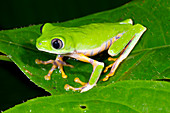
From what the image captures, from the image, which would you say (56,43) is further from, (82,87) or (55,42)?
(82,87)

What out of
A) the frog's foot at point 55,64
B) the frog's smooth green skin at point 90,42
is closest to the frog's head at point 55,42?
the frog's smooth green skin at point 90,42

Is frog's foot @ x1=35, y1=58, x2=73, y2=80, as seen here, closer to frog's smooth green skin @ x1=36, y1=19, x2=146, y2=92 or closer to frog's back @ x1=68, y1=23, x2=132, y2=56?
frog's smooth green skin @ x1=36, y1=19, x2=146, y2=92

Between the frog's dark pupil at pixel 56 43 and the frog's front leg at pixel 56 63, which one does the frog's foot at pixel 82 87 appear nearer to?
the frog's front leg at pixel 56 63

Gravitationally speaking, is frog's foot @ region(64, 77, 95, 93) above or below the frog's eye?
below

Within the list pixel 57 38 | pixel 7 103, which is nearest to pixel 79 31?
pixel 57 38

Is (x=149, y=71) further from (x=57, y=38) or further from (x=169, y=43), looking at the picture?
(x=57, y=38)

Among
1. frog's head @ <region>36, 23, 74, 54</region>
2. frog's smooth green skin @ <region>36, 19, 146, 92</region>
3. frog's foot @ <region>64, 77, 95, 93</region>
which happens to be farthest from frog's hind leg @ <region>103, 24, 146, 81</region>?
frog's head @ <region>36, 23, 74, 54</region>

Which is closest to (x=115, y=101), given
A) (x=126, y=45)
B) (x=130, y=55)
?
(x=130, y=55)
